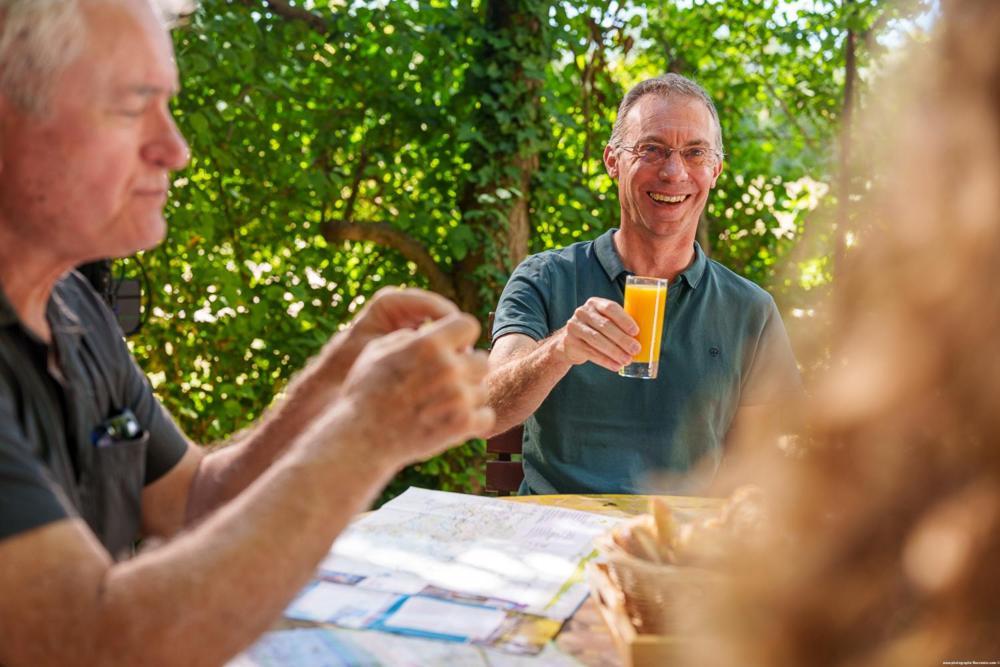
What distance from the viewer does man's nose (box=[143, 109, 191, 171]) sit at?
4.14 feet

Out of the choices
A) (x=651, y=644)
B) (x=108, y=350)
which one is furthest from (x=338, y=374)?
(x=651, y=644)

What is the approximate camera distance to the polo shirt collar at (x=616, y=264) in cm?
281

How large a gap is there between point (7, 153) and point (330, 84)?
12.7 ft

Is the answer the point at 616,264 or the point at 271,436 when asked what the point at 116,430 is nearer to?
the point at 271,436

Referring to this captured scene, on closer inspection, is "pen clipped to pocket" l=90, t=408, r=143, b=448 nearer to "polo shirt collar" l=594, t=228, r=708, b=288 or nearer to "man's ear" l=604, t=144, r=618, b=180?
"polo shirt collar" l=594, t=228, r=708, b=288

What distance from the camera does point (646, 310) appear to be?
240cm

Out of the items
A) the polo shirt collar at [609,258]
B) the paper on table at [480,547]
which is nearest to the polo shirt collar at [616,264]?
the polo shirt collar at [609,258]

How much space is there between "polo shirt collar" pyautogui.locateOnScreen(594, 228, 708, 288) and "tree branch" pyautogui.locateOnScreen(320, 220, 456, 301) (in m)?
2.04

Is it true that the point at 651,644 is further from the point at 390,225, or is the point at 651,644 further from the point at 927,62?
the point at 390,225

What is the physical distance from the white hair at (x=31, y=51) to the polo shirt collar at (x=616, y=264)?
6.20 feet

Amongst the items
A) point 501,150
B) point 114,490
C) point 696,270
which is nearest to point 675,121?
point 696,270

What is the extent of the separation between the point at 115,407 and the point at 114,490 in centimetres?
14

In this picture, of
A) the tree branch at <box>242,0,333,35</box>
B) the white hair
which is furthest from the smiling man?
the tree branch at <box>242,0,333,35</box>

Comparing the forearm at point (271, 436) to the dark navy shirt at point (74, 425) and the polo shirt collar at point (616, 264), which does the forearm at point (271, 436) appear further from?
the polo shirt collar at point (616, 264)
